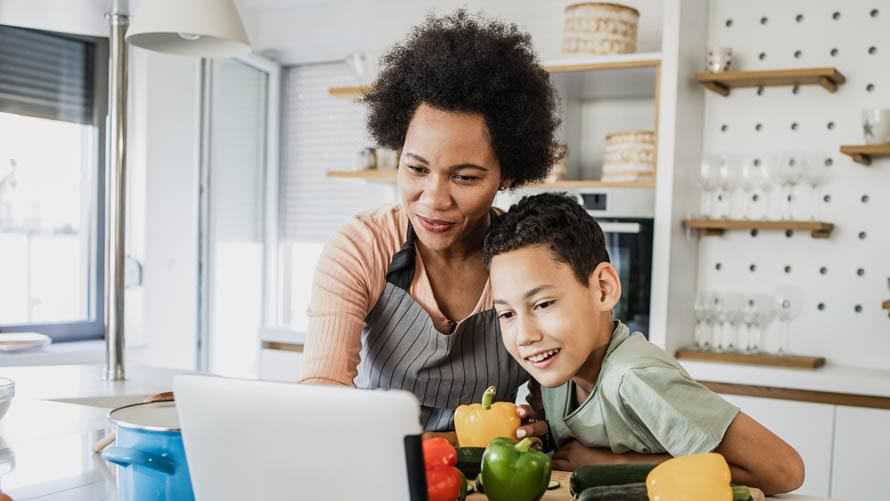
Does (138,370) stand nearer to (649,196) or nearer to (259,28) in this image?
(649,196)

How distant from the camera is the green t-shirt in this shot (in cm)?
113

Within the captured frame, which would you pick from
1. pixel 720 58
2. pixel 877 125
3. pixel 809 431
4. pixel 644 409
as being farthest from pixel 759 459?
pixel 720 58

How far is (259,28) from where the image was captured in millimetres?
4473

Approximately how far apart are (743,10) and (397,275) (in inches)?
95.8

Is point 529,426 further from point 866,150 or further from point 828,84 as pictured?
point 828,84

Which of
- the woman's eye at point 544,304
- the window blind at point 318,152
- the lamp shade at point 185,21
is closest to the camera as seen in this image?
the woman's eye at point 544,304

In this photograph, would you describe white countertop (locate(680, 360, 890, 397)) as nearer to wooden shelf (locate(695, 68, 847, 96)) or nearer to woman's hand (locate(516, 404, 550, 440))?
wooden shelf (locate(695, 68, 847, 96))

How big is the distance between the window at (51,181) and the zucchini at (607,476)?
3393 mm

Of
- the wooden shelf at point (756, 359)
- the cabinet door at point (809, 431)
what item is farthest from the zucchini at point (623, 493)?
the wooden shelf at point (756, 359)

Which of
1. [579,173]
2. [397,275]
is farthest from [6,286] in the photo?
[397,275]

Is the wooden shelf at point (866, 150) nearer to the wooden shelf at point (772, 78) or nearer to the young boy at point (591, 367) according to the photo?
the wooden shelf at point (772, 78)

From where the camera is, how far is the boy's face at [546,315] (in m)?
1.28

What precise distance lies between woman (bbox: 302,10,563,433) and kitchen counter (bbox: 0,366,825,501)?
0.36 metres

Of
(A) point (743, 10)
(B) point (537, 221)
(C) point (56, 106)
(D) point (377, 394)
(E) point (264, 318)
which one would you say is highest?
(A) point (743, 10)
